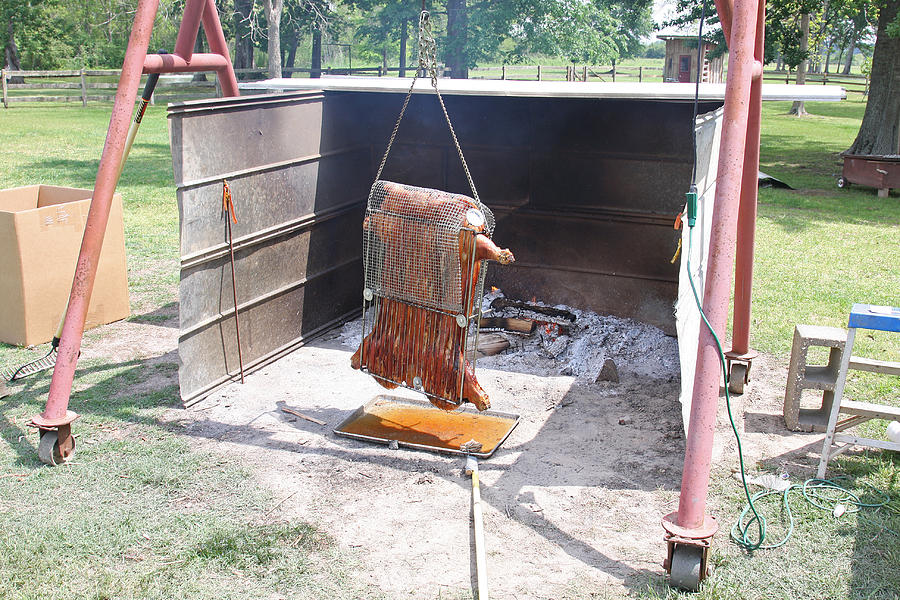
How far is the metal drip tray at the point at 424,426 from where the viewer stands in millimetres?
5719

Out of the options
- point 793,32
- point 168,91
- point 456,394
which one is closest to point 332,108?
point 456,394

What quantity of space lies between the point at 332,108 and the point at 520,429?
3.76m

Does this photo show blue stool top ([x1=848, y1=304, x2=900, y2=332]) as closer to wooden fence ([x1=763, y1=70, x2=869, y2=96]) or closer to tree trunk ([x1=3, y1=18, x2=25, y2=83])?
wooden fence ([x1=763, y1=70, x2=869, y2=96])

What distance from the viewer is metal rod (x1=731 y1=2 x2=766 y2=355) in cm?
591

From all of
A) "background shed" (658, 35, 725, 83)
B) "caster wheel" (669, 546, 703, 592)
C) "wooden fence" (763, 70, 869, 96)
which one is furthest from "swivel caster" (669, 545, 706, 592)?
"wooden fence" (763, 70, 869, 96)

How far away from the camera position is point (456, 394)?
543cm

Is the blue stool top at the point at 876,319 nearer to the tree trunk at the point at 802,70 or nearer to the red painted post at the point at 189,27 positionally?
the red painted post at the point at 189,27

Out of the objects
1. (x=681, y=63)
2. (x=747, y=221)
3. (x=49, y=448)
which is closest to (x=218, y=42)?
(x=49, y=448)

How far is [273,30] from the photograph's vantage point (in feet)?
72.8

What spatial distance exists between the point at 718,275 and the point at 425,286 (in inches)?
83.7

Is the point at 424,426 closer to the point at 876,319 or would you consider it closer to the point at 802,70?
the point at 876,319

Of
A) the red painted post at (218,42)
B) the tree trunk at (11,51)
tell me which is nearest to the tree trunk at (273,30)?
the red painted post at (218,42)

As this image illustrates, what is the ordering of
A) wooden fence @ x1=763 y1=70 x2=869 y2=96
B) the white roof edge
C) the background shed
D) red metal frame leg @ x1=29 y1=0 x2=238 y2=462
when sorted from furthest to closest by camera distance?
wooden fence @ x1=763 y1=70 x2=869 y2=96 < the background shed < the white roof edge < red metal frame leg @ x1=29 y1=0 x2=238 y2=462

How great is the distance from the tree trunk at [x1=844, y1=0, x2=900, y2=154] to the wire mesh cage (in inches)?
608
